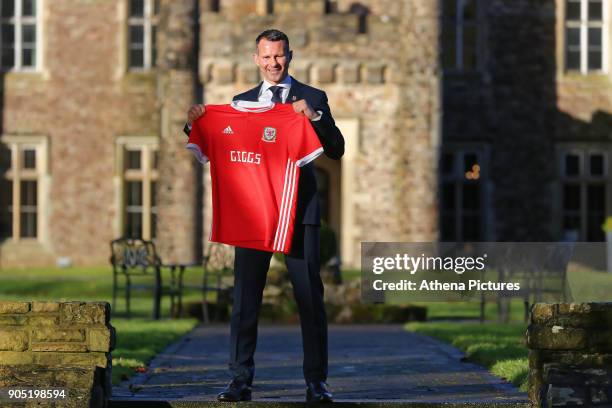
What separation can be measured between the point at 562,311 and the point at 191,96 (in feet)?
66.3

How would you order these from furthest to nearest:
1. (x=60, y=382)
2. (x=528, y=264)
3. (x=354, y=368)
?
(x=528, y=264)
(x=354, y=368)
(x=60, y=382)

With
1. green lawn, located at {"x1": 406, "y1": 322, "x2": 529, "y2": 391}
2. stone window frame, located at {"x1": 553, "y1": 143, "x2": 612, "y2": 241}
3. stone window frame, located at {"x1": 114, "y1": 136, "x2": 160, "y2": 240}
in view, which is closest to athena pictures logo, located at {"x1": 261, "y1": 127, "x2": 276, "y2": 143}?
green lawn, located at {"x1": 406, "y1": 322, "x2": 529, "y2": 391}

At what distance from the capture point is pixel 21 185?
31875mm

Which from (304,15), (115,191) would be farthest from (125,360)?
(115,191)

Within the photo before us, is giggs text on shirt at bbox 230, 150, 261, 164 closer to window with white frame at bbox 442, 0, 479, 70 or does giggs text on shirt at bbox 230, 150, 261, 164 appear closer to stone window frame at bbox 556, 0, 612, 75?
window with white frame at bbox 442, 0, 479, 70

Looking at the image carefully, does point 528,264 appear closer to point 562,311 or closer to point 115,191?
point 562,311

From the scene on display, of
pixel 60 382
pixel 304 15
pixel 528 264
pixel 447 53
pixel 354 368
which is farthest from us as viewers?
pixel 447 53

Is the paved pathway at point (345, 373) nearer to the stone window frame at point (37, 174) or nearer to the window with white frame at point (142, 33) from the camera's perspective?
the stone window frame at point (37, 174)

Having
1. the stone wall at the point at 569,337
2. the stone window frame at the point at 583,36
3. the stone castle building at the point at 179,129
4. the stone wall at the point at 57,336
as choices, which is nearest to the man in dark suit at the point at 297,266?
the stone wall at the point at 57,336

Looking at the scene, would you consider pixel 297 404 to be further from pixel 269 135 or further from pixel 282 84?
pixel 282 84

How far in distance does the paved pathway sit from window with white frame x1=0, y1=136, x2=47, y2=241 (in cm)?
1685

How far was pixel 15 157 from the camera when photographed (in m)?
31.8

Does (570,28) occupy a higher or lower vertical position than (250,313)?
higher

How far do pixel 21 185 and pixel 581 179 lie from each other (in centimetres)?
1148
